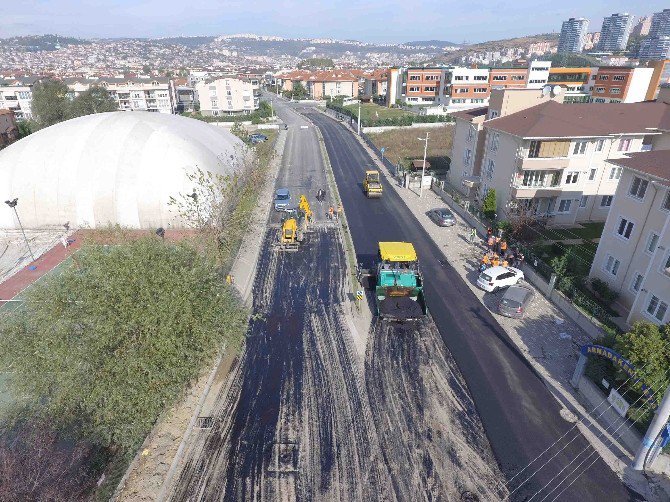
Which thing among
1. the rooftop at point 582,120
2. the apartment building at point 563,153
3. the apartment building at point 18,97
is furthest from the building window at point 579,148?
the apartment building at point 18,97

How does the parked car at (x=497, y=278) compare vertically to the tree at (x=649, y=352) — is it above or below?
below

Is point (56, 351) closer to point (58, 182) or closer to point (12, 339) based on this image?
point (12, 339)

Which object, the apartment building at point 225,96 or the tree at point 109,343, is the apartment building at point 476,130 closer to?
the tree at point 109,343

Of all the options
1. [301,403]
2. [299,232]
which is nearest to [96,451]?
[301,403]

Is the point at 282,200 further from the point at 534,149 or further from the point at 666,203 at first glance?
the point at 666,203

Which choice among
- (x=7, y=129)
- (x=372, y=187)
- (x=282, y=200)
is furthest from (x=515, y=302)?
(x=7, y=129)
